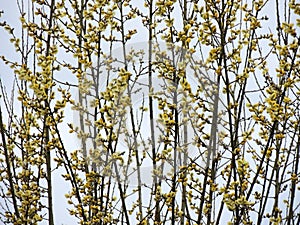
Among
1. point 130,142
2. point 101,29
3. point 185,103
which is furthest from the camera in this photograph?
point 101,29

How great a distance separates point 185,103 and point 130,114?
0.44m

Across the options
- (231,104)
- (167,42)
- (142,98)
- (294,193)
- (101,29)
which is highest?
(101,29)

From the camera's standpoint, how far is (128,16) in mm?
3172

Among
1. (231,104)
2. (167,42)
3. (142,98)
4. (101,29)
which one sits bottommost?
(231,104)

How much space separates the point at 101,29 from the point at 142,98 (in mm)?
541

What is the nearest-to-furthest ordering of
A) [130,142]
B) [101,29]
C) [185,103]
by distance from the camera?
[185,103]
[130,142]
[101,29]

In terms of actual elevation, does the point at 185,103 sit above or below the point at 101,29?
below

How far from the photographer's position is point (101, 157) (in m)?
2.72

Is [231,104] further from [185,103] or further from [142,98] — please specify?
[142,98]

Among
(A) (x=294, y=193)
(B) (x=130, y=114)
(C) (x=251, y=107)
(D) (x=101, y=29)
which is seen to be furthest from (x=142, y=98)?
(A) (x=294, y=193)

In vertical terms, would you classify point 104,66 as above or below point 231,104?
above

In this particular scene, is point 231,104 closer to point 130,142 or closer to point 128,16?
point 130,142

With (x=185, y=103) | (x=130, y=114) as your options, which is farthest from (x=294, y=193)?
(x=130, y=114)

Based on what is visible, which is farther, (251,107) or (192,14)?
(192,14)
